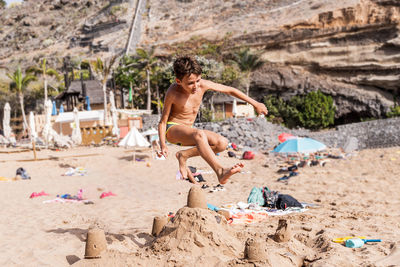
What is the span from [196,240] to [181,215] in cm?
40

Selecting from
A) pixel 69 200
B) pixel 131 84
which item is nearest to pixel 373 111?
pixel 131 84

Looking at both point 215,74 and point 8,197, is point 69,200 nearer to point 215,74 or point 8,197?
point 8,197

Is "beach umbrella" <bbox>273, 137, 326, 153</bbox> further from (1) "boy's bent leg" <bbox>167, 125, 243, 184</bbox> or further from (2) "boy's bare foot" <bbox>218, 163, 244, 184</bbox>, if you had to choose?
(2) "boy's bare foot" <bbox>218, 163, 244, 184</bbox>

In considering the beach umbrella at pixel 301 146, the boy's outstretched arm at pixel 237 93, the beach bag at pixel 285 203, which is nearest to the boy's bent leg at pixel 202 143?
the boy's outstretched arm at pixel 237 93

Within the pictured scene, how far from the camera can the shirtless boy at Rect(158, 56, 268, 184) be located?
3.68 m

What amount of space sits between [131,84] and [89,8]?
143 feet

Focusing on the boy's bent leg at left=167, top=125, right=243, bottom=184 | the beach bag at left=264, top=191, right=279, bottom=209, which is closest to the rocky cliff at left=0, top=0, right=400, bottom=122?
the beach bag at left=264, top=191, right=279, bottom=209

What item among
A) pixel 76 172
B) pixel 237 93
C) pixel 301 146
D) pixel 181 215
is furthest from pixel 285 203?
pixel 76 172

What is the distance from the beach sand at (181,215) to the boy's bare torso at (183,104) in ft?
3.90

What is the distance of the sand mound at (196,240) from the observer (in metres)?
3.86

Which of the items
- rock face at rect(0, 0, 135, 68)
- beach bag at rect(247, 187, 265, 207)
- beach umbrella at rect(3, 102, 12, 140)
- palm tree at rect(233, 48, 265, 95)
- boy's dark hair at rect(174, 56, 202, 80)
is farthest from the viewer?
rock face at rect(0, 0, 135, 68)

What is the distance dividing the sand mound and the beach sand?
0.04 feet

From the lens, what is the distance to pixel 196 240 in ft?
13.0

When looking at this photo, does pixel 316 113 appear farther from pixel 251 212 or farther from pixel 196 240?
pixel 196 240
